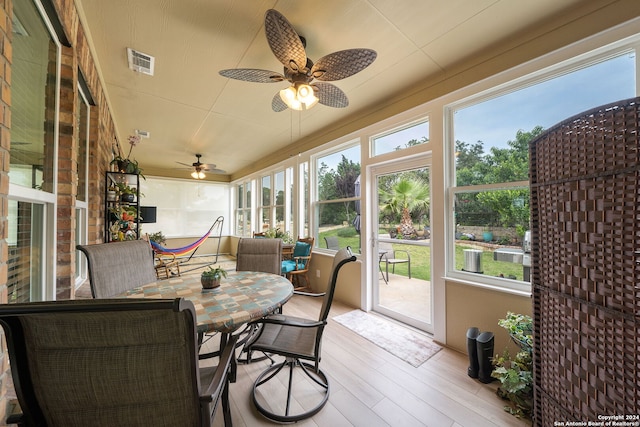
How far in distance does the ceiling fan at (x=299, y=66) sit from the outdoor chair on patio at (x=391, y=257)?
6.23 ft

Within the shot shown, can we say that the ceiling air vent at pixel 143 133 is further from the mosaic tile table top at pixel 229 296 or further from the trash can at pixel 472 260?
the trash can at pixel 472 260

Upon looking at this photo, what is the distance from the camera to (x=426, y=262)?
264 cm

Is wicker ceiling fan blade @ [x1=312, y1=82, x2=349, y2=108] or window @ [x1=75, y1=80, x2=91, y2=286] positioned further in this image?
window @ [x1=75, y1=80, x2=91, y2=286]

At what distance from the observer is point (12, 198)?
3.47 feet

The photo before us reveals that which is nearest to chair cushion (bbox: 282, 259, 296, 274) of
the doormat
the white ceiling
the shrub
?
the shrub

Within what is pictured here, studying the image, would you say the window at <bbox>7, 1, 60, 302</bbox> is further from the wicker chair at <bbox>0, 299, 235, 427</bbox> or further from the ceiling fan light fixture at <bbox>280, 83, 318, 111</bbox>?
the ceiling fan light fixture at <bbox>280, 83, 318, 111</bbox>

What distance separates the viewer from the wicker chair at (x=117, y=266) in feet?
4.98

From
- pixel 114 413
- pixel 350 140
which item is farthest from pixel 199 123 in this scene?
pixel 114 413

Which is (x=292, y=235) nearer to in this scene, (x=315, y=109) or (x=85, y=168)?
(x=315, y=109)

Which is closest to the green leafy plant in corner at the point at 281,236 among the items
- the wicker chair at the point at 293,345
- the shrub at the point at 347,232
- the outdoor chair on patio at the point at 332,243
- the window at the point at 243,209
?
the outdoor chair on patio at the point at 332,243

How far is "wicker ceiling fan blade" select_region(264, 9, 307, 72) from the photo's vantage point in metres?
1.37

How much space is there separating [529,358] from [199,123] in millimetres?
4594

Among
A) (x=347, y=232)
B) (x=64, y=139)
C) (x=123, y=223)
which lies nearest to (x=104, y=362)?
(x=64, y=139)

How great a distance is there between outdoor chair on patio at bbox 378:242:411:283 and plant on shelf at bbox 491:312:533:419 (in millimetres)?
1191
